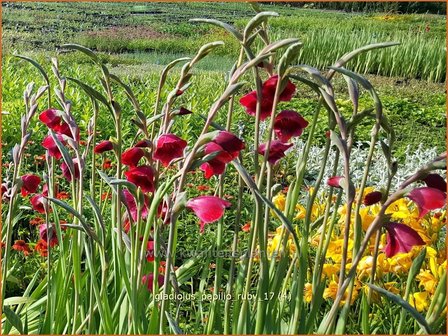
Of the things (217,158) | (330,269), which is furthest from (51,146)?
(330,269)

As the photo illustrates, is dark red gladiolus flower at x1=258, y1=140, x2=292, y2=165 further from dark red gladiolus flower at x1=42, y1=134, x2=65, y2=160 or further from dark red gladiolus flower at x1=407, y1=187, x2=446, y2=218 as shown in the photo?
dark red gladiolus flower at x1=42, y1=134, x2=65, y2=160

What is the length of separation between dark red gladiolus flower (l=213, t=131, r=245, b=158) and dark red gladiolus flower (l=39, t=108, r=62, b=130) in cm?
62

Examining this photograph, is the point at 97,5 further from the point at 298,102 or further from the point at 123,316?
the point at 123,316

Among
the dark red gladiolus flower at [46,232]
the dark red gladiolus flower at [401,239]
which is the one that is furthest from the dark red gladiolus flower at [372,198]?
the dark red gladiolus flower at [46,232]

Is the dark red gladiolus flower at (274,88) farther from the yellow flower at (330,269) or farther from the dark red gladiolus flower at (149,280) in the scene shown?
the yellow flower at (330,269)

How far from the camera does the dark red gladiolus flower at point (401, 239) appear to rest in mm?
1178

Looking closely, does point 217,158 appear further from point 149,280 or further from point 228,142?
point 149,280

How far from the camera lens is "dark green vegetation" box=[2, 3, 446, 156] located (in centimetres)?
465

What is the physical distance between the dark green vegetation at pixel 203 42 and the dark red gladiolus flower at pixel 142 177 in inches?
91.8

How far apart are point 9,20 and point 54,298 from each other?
6.64m

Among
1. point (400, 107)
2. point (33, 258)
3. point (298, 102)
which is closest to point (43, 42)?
point (298, 102)

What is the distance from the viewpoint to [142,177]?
1.27 metres

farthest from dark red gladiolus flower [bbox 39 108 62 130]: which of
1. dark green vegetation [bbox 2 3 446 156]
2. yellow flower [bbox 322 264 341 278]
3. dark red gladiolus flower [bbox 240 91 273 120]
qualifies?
dark green vegetation [bbox 2 3 446 156]

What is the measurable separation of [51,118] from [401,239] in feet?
2.91
